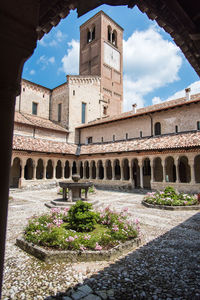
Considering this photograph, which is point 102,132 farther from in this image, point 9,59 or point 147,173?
point 9,59

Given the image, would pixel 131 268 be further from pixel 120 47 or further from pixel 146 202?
pixel 120 47

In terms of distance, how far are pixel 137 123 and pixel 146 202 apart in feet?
41.9

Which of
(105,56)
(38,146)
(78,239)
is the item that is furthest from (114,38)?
(78,239)

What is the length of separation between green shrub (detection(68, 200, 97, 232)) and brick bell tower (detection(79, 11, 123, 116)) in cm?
2798

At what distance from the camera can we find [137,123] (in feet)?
72.6

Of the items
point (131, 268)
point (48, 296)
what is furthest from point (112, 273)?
point (48, 296)

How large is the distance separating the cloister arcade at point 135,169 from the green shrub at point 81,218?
1212cm

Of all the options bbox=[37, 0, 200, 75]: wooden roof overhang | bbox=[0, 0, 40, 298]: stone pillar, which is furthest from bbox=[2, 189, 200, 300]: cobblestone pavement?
bbox=[37, 0, 200, 75]: wooden roof overhang

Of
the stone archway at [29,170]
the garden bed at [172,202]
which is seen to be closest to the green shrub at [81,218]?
the garden bed at [172,202]

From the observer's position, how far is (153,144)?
18.0 metres

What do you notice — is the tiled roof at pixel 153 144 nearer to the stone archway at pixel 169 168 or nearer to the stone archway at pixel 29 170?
the stone archway at pixel 169 168

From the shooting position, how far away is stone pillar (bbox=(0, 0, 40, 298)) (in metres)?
1.59

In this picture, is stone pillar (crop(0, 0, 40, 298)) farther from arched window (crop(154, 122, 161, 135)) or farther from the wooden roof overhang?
arched window (crop(154, 122, 161, 135))

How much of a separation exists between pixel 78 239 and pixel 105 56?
34.7 m
